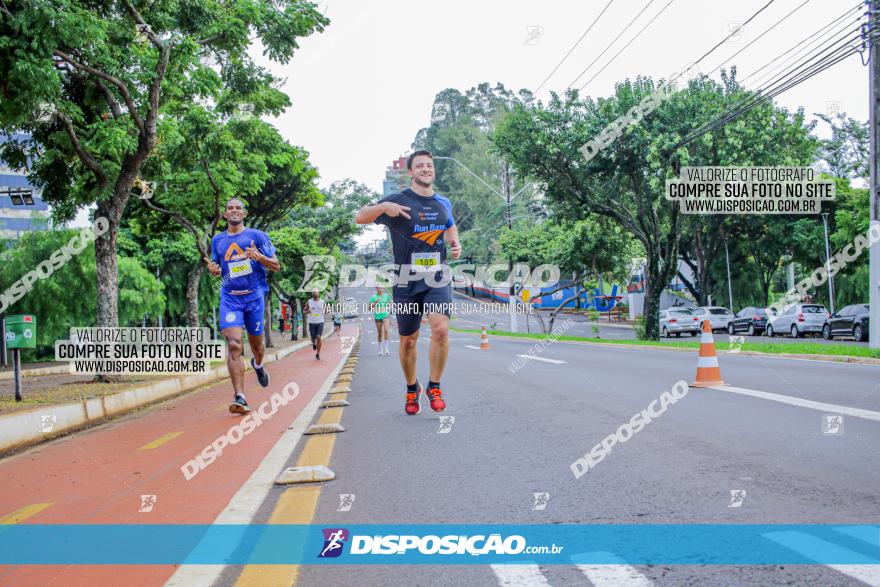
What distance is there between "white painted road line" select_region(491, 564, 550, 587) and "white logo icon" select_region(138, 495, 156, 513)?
2.04 meters

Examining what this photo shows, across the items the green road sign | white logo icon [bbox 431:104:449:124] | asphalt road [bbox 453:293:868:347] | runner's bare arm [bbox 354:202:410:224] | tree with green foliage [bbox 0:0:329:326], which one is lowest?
asphalt road [bbox 453:293:868:347]

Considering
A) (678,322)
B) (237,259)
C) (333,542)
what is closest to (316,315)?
(237,259)

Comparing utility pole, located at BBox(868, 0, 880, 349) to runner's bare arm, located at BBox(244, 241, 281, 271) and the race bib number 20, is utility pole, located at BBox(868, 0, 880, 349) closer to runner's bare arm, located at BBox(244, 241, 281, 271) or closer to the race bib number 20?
runner's bare arm, located at BBox(244, 241, 281, 271)

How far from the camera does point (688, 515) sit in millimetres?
3365

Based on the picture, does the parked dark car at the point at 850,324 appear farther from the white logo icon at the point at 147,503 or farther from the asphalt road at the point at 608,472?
the white logo icon at the point at 147,503

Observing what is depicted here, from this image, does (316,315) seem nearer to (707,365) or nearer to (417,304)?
(707,365)

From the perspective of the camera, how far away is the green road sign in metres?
8.56

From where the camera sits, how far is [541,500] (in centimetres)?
371

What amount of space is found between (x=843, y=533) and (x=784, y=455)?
5.15 ft

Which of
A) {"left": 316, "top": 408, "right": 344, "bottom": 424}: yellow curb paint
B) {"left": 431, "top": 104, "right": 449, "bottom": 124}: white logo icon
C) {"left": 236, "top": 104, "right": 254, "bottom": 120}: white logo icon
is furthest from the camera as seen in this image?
{"left": 431, "top": 104, "right": 449, "bottom": 124}: white logo icon

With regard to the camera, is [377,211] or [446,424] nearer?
[377,211]

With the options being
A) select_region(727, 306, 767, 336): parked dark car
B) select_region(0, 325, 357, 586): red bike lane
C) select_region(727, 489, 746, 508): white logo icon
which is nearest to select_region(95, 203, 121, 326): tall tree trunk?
select_region(0, 325, 357, 586): red bike lane

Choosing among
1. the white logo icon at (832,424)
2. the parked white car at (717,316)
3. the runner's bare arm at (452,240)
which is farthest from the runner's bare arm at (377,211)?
the parked white car at (717,316)

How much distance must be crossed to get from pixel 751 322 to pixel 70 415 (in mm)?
33139
